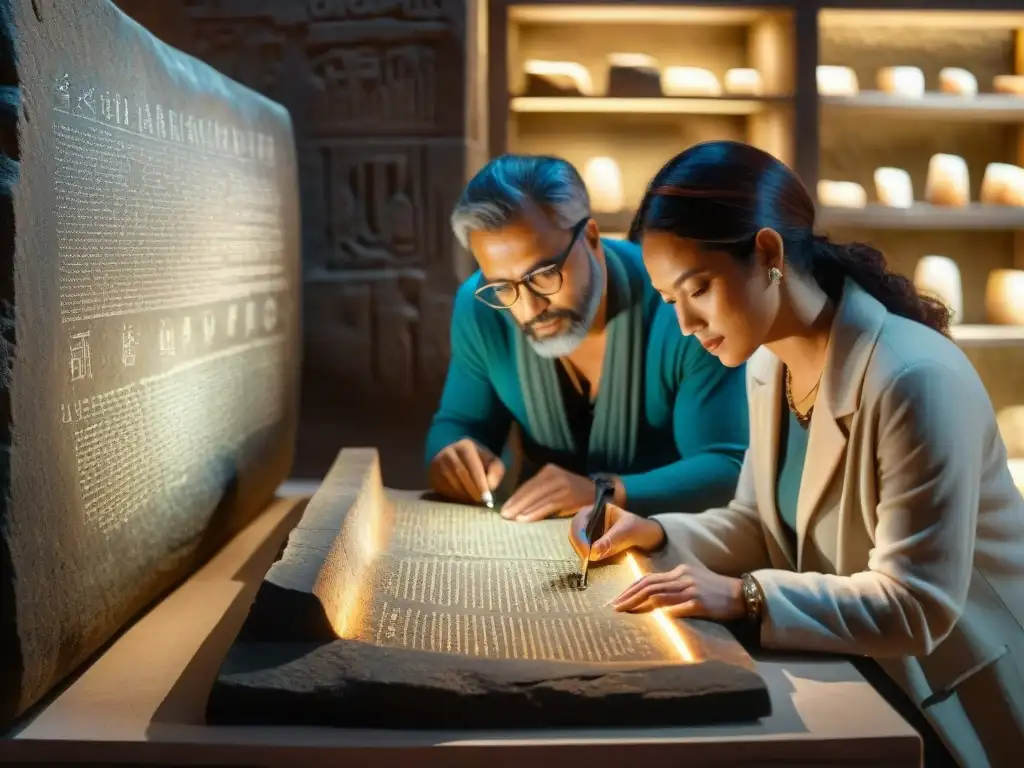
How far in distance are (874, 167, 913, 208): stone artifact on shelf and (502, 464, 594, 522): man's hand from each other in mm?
2528

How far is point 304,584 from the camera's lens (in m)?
1.62

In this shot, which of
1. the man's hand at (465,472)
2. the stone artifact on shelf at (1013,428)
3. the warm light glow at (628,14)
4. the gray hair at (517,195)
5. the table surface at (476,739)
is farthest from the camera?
the stone artifact on shelf at (1013,428)

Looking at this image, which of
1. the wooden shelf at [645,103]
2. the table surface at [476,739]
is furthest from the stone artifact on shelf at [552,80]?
the table surface at [476,739]

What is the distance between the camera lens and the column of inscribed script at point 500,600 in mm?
1624

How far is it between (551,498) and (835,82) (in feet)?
8.71

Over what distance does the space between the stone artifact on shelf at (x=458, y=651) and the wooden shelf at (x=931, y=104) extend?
291cm

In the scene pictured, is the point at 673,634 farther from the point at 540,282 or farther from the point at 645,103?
the point at 645,103

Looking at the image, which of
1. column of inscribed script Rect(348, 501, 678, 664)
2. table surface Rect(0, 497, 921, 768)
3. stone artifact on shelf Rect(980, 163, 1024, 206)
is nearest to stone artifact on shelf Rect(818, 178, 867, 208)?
stone artifact on shelf Rect(980, 163, 1024, 206)

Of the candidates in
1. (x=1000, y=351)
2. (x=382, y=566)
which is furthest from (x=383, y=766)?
(x=1000, y=351)

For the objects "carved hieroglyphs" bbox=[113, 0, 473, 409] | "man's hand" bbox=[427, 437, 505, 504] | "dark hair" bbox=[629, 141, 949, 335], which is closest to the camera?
"dark hair" bbox=[629, 141, 949, 335]

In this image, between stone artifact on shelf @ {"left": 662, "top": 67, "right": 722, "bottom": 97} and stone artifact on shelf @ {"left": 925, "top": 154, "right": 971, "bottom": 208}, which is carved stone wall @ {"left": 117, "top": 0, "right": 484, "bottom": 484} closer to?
stone artifact on shelf @ {"left": 662, "top": 67, "right": 722, "bottom": 97}

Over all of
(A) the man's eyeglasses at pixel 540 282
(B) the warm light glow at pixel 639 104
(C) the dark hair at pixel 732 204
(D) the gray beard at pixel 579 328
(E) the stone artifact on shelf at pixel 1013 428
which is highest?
(B) the warm light glow at pixel 639 104

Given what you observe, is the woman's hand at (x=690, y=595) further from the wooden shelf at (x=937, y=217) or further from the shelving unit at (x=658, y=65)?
the wooden shelf at (x=937, y=217)

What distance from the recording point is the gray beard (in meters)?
2.44
